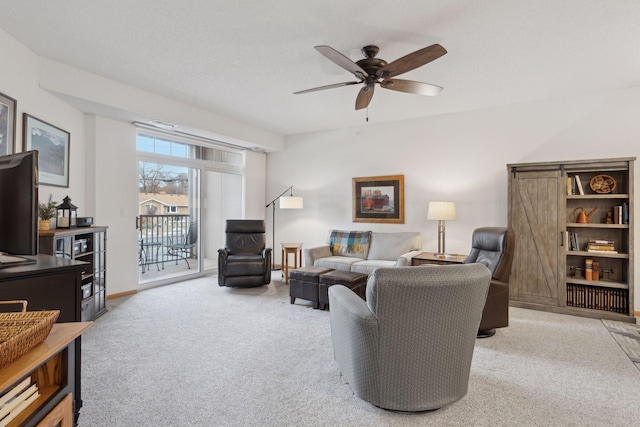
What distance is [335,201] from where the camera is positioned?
5938 mm

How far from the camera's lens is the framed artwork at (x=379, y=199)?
5.32m

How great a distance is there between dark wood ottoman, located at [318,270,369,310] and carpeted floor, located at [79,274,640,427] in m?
0.24

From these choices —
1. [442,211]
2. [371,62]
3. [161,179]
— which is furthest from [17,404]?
[161,179]

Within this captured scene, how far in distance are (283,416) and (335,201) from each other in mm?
4295

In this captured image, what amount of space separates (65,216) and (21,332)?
3305 mm

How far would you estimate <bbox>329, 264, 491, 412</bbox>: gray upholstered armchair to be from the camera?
67.8 inches

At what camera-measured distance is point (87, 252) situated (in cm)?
357

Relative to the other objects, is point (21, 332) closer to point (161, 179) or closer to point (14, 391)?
point (14, 391)

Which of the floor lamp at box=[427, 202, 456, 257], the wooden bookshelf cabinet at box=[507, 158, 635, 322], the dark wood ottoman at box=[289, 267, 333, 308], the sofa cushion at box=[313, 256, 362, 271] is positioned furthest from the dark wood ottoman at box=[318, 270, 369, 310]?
the wooden bookshelf cabinet at box=[507, 158, 635, 322]

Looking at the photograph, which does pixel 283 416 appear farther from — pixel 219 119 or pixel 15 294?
pixel 219 119

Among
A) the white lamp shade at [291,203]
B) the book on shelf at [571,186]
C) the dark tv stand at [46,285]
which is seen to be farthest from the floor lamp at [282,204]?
the dark tv stand at [46,285]

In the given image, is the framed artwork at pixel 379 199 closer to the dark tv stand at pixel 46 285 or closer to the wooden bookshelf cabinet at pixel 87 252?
the wooden bookshelf cabinet at pixel 87 252

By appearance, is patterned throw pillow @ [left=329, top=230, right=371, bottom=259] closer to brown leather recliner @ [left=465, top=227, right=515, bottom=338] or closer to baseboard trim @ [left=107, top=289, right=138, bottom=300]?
brown leather recliner @ [left=465, top=227, right=515, bottom=338]

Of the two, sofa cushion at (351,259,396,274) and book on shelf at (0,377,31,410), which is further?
sofa cushion at (351,259,396,274)
